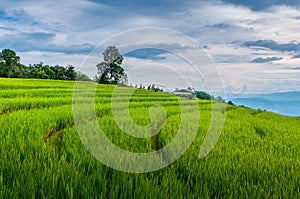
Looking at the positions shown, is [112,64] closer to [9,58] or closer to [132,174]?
[132,174]

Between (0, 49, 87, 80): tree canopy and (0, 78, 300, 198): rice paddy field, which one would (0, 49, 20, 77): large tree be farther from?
(0, 78, 300, 198): rice paddy field

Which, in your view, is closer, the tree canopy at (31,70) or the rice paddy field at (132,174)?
the rice paddy field at (132,174)

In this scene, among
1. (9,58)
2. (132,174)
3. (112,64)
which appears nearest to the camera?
(132,174)

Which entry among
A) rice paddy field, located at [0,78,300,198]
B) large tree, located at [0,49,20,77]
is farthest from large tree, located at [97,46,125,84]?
large tree, located at [0,49,20,77]

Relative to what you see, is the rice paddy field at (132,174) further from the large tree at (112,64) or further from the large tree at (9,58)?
the large tree at (9,58)

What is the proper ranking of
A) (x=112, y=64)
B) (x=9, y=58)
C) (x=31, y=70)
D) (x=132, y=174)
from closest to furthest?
1. (x=132, y=174)
2. (x=112, y=64)
3. (x=31, y=70)
4. (x=9, y=58)

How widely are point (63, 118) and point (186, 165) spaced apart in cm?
327

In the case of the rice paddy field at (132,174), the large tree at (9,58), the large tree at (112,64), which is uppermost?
the large tree at (9,58)

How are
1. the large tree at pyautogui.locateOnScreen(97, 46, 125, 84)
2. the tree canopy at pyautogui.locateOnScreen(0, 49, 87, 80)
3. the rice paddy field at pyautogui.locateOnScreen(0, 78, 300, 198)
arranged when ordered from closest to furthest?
the rice paddy field at pyautogui.locateOnScreen(0, 78, 300, 198) < the large tree at pyautogui.locateOnScreen(97, 46, 125, 84) < the tree canopy at pyautogui.locateOnScreen(0, 49, 87, 80)

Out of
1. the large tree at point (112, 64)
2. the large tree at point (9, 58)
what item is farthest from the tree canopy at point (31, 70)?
the large tree at point (112, 64)

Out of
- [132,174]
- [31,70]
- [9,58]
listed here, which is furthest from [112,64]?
[9,58]

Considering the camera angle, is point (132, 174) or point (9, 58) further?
point (9, 58)

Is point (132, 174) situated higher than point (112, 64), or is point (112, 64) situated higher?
point (112, 64)

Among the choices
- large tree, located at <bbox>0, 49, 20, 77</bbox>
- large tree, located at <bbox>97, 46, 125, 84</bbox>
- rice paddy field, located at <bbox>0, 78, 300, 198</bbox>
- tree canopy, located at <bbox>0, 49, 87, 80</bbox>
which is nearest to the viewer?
rice paddy field, located at <bbox>0, 78, 300, 198</bbox>
